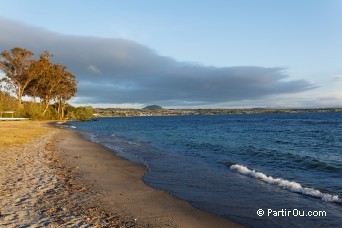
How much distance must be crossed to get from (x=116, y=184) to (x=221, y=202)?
447cm

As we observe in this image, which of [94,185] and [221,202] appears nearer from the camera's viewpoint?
[221,202]

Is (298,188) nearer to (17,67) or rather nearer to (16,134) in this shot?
(16,134)

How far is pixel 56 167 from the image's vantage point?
49.6 ft

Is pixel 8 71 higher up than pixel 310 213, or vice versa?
pixel 8 71

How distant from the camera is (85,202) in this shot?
9422 millimetres

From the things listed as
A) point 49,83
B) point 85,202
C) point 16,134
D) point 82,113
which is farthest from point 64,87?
point 85,202

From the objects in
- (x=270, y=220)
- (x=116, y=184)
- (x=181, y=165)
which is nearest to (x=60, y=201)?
(x=116, y=184)

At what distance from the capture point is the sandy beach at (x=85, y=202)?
781 cm

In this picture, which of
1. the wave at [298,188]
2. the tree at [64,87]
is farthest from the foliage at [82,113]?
the wave at [298,188]

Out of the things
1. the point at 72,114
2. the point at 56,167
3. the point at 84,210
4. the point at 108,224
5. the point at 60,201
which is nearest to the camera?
the point at 108,224

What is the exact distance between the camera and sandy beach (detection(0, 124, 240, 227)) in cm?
781

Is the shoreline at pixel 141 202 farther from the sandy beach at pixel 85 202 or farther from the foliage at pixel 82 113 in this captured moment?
the foliage at pixel 82 113

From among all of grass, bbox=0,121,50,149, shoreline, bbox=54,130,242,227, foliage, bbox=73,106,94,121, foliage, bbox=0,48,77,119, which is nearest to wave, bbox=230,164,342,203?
shoreline, bbox=54,130,242,227

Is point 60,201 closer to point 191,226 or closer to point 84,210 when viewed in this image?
point 84,210
